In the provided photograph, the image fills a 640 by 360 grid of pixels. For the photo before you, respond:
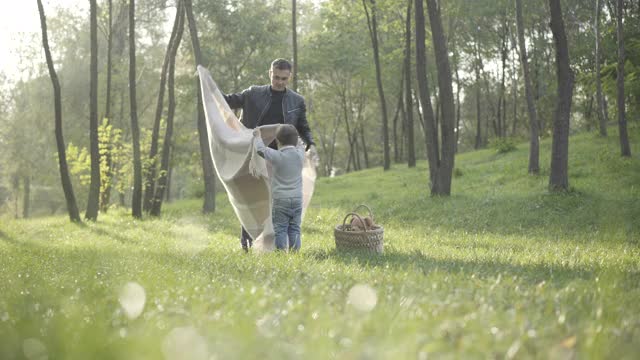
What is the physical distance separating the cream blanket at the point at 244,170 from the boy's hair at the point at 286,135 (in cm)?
26

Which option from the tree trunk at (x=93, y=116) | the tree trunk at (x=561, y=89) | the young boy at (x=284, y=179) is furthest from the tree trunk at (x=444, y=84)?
the tree trunk at (x=93, y=116)

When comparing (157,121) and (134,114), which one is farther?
(157,121)

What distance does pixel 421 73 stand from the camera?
17016 millimetres

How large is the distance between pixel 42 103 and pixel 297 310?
39690mm

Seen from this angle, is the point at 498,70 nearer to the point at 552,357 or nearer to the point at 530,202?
the point at 530,202

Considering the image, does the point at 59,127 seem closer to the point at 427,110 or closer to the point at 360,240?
the point at 427,110

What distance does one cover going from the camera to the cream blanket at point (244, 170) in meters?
7.50

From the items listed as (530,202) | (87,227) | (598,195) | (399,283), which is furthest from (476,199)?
(87,227)

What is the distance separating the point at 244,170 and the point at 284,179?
0.70 meters

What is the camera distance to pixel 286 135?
7.44 meters

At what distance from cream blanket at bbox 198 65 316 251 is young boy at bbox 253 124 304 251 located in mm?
133

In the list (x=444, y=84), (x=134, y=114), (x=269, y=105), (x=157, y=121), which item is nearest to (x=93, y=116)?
(x=134, y=114)

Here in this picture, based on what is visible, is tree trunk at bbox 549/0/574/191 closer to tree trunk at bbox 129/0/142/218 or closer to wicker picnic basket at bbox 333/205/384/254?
wicker picnic basket at bbox 333/205/384/254

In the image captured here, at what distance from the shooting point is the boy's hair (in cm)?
743
